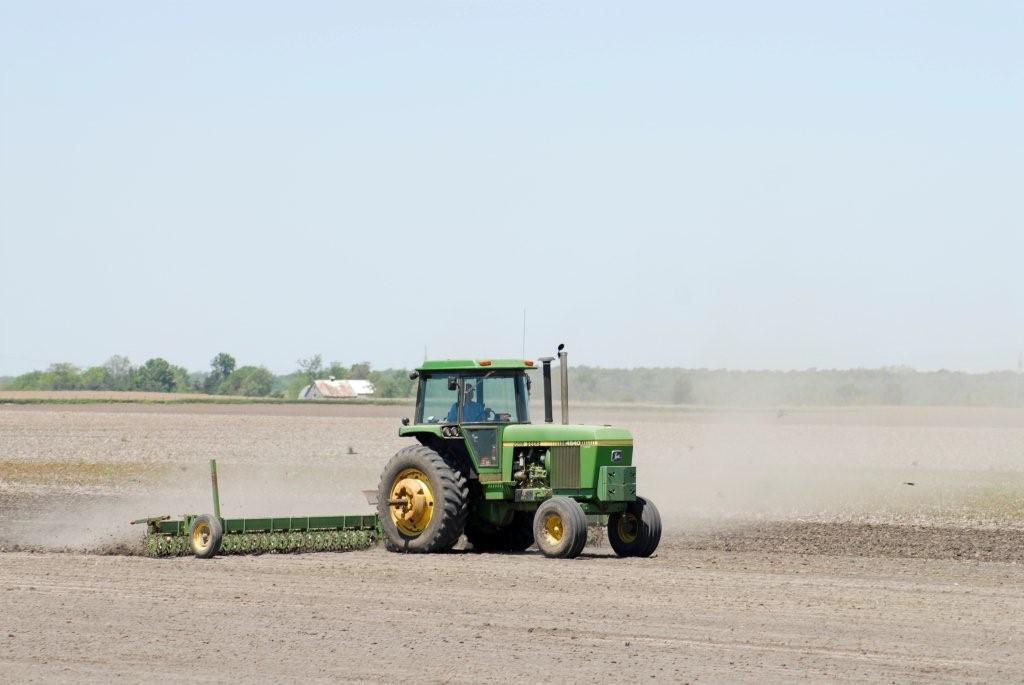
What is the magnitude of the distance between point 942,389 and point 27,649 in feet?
165

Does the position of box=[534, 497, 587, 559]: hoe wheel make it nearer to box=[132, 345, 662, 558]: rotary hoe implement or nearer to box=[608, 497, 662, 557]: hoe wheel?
box=[132, 345, 662, 558]: rotary hoe implement

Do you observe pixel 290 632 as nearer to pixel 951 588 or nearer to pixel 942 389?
pixel 951 588

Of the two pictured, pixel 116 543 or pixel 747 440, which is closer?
pixel 116 543

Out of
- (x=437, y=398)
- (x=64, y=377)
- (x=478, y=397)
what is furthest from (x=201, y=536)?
(x=64, y=377)

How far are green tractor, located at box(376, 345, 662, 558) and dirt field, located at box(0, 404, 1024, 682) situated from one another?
0.48m

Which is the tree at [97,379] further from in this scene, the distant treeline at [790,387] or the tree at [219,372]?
the distant treeline at [790,387]

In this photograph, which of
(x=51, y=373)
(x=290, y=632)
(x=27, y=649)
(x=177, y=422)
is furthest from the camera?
(x=51, y=373)

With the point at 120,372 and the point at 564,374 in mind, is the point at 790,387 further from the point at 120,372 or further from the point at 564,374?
the point at 120,372

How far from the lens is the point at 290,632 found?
42.2 feet

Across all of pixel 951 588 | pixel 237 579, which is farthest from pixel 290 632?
pixel 951 588

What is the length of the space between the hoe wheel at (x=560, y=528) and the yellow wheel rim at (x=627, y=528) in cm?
81

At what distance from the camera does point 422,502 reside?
64.0ft

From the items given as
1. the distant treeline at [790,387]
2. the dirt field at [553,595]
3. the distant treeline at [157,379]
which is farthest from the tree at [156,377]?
the dirt field at [553,595]

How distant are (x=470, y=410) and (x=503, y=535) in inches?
76.1
